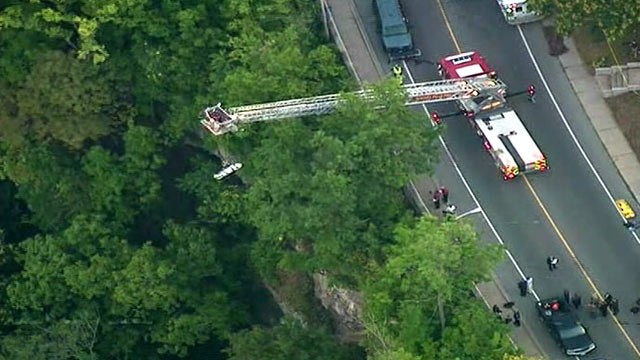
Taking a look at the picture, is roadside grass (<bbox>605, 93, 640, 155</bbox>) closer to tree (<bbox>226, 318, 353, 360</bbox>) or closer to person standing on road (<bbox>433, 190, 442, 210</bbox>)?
person standing on road (<bbox>433, 190, 442, 210</bbox>)

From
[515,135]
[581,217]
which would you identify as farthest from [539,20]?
[581,217]

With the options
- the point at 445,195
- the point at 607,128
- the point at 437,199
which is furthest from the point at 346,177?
the point at 607,128

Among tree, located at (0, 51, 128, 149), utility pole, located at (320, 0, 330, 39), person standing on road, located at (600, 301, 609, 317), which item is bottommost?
tree, located at (0, 51, 128, 149)

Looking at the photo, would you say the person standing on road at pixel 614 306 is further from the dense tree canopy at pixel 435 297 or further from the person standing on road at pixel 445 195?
the person standing on road at pixel 445 195

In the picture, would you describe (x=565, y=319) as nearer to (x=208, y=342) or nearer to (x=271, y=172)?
(x=271, y=172)

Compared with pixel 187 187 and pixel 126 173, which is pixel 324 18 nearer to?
pixel 187 187

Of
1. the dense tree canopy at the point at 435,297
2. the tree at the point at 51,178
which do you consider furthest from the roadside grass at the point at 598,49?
the tree at the point at 51,178

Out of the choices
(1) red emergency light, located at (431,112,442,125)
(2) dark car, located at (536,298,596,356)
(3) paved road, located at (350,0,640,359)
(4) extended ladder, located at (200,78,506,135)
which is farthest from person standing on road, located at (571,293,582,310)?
(1) red emergency light, located at (431,112,442,125)
